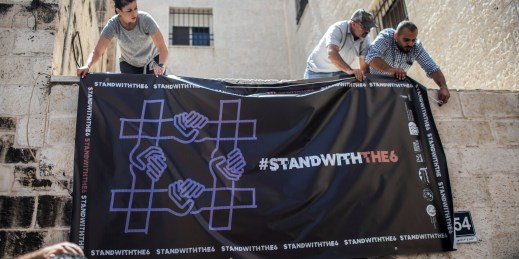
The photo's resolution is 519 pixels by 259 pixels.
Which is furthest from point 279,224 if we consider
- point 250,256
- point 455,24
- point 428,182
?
point 455,24

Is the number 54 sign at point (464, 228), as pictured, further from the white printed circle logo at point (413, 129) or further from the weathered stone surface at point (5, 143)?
the weathered stone surface at point (5, 143)

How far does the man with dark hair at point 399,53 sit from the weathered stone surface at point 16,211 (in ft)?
10.6

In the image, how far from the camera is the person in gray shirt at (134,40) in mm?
3991

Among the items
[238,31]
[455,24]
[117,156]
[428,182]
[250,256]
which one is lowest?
[250,256]

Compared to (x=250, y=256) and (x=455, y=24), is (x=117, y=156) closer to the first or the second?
(x=250, y=256)

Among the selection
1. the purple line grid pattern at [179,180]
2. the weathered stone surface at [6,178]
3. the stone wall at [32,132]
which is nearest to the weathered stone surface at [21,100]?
the stone wall at [32,132]

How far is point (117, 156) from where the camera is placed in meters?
3.52

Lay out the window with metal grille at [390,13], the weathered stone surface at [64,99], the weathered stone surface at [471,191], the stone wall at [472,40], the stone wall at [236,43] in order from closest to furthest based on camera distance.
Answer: the weathered stone surface at [64,99], the weathered stone surface at [471,191], the stone wall at [472,40], the window with metal grille at [390,13], the stone wall at [236,43]

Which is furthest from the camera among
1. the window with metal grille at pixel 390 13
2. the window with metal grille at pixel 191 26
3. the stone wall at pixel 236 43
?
the window with metal grille at pixel 191 26

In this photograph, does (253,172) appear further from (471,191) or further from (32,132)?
(471,191)

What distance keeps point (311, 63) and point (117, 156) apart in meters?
2.40

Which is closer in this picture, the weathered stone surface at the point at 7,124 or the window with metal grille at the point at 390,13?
the weathered stone surface at the point at 7,124

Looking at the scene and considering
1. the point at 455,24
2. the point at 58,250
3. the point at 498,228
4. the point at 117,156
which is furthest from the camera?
the point at 455,24

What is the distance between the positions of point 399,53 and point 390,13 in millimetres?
3051
